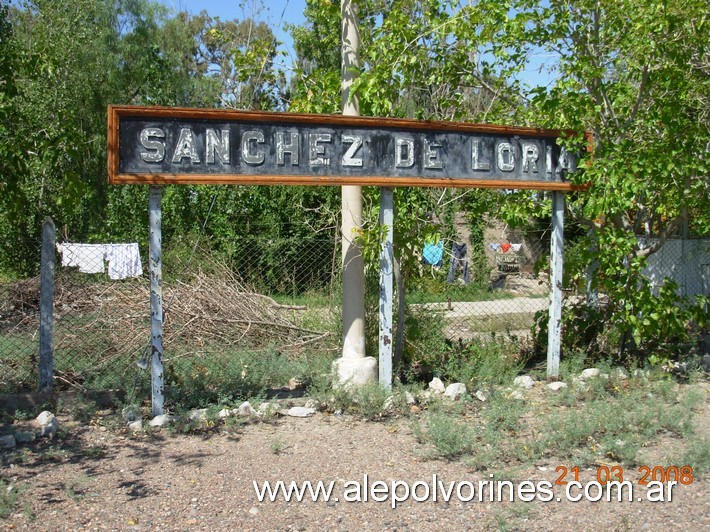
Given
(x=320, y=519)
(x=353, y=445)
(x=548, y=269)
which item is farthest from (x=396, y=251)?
(x=320, y=519)

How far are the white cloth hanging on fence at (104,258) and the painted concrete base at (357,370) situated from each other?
11.4ft

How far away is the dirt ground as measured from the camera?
424 cm

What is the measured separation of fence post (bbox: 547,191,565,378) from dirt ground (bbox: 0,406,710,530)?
2396 millimetres

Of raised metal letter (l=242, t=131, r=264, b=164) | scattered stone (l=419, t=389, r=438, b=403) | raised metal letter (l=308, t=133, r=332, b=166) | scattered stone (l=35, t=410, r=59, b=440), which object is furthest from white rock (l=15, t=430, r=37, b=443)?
scattered stone (l=419, t=389, r=438, b=403)

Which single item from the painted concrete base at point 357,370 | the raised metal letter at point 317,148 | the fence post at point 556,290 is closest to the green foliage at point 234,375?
the painted concrete base at point 357,370

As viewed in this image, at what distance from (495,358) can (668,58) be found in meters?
3.65

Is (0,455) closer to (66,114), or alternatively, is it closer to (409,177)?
(66,114)

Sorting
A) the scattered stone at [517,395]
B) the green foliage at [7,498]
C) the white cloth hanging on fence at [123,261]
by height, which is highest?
the white cloth hanging on fence at [123,261]

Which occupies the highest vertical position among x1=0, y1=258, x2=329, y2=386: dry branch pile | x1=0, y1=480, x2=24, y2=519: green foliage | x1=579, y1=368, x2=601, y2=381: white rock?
x1=0, y1=258, x2=329, y2=386: dry branch pile

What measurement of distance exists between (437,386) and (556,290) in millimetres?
1752

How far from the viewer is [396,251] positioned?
775cm

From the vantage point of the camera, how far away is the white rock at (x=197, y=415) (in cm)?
607

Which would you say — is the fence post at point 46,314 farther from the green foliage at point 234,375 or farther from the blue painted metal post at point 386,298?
the blue painted metal post at point 386,298
